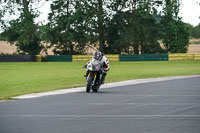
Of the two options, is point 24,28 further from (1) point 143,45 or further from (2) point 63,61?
(1) point 143,45

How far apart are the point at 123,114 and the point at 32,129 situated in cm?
307

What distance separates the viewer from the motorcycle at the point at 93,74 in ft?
70.0

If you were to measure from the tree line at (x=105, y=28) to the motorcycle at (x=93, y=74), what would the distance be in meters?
48.1

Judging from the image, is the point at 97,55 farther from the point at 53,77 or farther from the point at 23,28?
the point at 23,28

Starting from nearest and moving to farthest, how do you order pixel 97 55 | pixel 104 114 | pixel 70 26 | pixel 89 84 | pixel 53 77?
pixel 104 114, pixel 89 84, pixel 97 55, pixel 53 77, pixel 70 26

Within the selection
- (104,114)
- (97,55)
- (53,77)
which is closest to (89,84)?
(97,55)

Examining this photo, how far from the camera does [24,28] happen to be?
73250mm

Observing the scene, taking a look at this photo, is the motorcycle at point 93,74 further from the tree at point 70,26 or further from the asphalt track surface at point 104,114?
the tree at point 70,26

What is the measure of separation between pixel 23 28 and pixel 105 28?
10548 mm

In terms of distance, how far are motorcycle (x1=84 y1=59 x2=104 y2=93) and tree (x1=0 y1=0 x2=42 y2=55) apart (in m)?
50.0

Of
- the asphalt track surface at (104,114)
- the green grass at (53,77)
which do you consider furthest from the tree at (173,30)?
the asphalt track surface at (104,114)

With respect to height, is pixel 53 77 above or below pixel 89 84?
below

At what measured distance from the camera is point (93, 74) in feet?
70.4

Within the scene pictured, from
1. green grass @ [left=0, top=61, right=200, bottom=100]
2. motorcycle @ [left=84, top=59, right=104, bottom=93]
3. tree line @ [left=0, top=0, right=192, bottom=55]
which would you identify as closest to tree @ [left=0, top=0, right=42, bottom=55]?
tree line @ [left=0, top=0, right=192, bottom=55]
